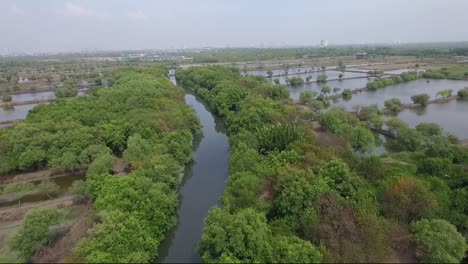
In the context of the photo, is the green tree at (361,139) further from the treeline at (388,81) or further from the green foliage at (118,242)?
the treeline at (388,81)

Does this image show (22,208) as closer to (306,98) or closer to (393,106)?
(306,98)

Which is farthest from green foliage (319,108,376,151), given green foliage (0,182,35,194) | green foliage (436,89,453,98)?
green foliage (0,182,35,194)

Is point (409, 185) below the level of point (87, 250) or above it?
above

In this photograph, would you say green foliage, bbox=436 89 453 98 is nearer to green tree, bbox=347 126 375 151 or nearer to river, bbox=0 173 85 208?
green tree, bbox=347 126 375 151

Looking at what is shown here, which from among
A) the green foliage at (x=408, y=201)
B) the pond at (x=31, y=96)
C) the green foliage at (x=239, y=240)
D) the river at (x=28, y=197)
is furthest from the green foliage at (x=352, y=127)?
the pond at (x=31, y=96)

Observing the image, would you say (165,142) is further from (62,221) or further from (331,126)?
(331,126)

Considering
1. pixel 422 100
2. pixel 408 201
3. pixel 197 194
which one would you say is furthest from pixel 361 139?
pixel 422 100

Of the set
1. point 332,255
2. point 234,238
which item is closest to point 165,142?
point 234,238
